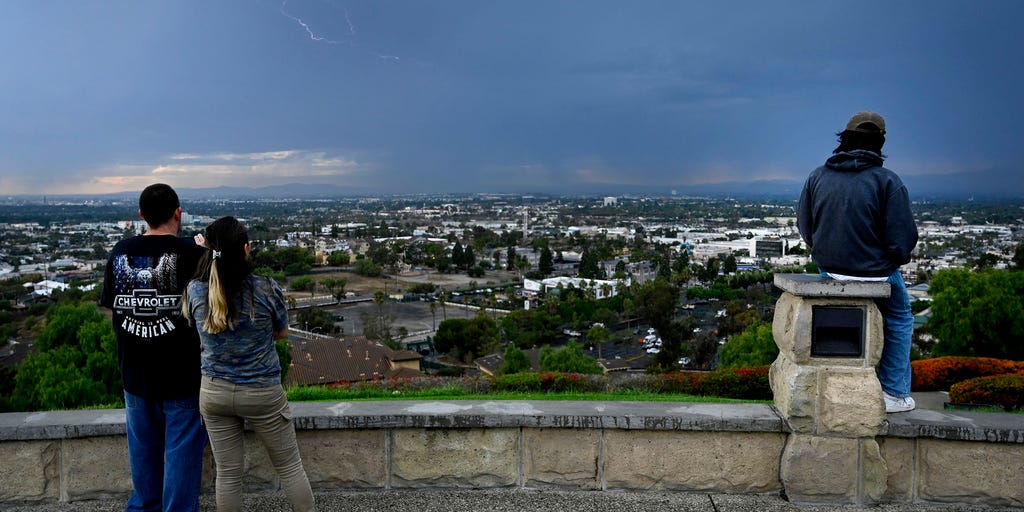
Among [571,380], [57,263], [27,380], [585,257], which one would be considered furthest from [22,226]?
[571,380]

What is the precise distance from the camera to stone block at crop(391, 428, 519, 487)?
3334 mm

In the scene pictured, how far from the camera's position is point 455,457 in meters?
3.34

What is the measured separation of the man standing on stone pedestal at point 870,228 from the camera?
10.5ft

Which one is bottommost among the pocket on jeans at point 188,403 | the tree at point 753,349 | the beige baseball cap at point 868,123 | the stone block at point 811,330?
the tree at point 753,349

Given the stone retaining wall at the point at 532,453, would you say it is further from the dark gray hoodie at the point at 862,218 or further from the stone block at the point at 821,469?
the dark gray hoodie at the point at 862,218

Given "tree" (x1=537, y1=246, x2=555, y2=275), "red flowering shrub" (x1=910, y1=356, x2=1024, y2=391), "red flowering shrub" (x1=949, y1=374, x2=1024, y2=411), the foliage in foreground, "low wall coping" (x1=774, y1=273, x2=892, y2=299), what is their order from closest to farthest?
"low wall coping" (x1=774, y1=273, x2=892, y2=299), "red flowering shrub" (x1=949, y1=374, x2=1024, y2=411), the foliage in foreground, "red flowering shrub" (x1=910, y1=356, x2=1024, y2=391), "tree" (x1=537, y1=246, x2=555, y2=275)

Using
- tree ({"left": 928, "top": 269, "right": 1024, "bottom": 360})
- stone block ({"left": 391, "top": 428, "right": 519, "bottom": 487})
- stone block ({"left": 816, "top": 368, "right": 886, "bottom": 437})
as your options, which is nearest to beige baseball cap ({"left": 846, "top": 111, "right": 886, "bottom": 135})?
stone block ({"left": 816, "top": 368, "right": 886, "bottom": 437})

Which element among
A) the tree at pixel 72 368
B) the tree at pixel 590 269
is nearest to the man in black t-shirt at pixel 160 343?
the tree at pixel 72 368

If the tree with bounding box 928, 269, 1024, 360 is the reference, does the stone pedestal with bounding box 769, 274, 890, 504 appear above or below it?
above

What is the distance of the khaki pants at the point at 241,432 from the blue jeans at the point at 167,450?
14 cm

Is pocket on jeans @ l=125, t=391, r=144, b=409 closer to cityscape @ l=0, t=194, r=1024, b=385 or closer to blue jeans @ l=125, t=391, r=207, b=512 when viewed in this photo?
blue jeans @ l=125, t=391, r=207, b=512

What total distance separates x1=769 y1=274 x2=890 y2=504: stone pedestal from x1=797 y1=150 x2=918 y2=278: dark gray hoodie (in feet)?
0.57

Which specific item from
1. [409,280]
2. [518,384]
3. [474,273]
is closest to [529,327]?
[518,384]

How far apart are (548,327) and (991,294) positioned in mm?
30335
